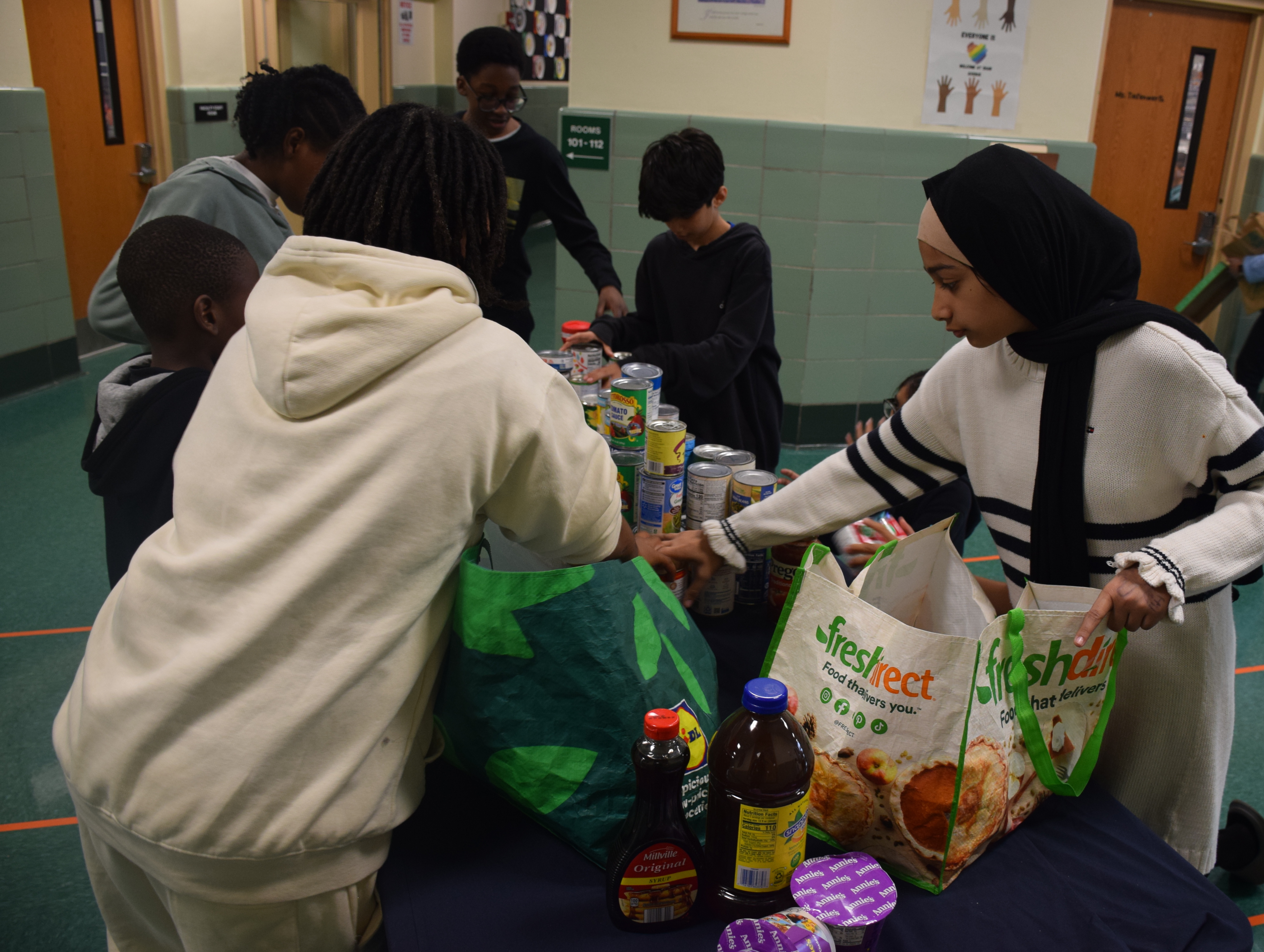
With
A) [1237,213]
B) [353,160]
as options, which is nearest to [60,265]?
[353,160]

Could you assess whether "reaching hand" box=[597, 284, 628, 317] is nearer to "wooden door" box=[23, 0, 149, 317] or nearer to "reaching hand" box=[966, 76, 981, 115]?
"reaching hand" box=[966, 76, 981, 115]

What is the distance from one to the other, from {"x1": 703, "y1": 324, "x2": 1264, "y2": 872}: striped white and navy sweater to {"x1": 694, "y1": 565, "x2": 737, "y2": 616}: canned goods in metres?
0.05

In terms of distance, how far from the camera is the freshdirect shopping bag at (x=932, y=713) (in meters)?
1.10

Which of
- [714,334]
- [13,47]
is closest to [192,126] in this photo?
[13,47]

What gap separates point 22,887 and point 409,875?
4.97 ft

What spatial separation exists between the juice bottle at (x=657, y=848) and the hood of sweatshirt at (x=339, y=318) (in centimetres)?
49

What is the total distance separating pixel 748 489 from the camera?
175cm

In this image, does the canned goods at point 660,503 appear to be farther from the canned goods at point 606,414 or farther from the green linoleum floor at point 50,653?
the green linoleum floor at point 50,653

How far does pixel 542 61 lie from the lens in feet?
36.4

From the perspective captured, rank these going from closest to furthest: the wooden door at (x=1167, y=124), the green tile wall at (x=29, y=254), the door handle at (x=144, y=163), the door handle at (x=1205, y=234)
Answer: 1. the green tile wall at (x=29, y=254)
2. the wooden door at (x=1167, y=124)
3. the door handle at (x=1205, y=234)
4. the door handle at (x=144, y=163)

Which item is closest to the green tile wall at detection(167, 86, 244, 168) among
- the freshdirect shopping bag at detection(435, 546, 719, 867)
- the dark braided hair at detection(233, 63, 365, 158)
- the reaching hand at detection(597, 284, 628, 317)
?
the reaching hand at detection(597, 284, 628, 317)

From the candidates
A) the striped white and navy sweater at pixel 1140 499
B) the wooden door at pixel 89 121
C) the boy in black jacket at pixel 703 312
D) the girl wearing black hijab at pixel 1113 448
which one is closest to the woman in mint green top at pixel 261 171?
the boy in black jacket at pixel 703 312

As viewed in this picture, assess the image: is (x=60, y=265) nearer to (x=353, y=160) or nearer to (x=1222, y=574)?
(x=353, y=160)

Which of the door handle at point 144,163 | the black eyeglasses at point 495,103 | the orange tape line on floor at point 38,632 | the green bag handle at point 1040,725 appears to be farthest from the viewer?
the door handle at point 144,163
